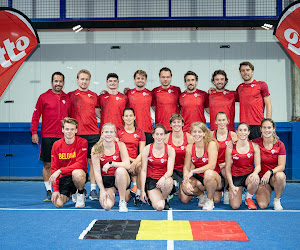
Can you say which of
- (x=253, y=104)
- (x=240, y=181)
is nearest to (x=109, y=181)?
(x=240, y=181)

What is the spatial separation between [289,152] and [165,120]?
3.57 m

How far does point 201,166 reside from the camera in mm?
5297

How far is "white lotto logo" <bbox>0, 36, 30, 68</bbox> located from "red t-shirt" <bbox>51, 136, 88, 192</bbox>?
8.81 ft

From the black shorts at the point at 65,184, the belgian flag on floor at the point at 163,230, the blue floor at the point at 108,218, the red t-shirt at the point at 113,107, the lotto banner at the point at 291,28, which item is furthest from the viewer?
the lotto banner at the point at 291,28

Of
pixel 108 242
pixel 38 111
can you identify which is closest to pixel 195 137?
pixel 108 242

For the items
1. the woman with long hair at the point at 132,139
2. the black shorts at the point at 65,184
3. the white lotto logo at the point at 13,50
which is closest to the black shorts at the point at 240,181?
the woman with long hair at the point at 132,139

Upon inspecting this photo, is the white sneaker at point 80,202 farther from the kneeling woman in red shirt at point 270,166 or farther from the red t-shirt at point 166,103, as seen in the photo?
the kneeling woman in red shirt at point 270,166

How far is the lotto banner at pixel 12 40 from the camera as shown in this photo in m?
6.84

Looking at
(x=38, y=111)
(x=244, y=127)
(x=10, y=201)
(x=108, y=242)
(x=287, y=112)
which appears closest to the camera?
(x=108, y=242)

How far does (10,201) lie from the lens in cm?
563

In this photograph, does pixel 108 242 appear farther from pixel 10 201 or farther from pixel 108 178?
pixel 10 201

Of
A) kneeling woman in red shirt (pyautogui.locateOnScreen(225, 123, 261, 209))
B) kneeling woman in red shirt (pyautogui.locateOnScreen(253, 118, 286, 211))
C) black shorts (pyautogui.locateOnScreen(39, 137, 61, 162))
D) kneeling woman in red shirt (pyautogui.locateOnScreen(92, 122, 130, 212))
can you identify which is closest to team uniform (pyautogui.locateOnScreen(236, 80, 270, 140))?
kneeling woman in red shirt (pyautogui.locateOnScreen(253, 118, 286, 211))

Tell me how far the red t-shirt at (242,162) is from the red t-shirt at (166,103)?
4.68 ft

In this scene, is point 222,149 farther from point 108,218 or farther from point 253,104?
point 108,218
